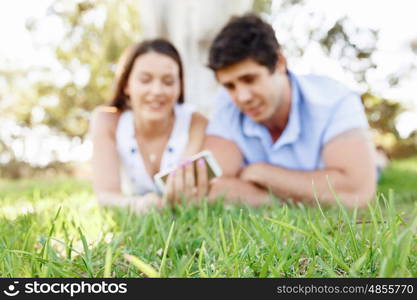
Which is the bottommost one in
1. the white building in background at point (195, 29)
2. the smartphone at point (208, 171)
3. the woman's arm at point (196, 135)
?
the smartphone at point (208, 171)

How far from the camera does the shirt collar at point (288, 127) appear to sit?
10.0 ft

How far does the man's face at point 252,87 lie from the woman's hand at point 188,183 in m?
0.59

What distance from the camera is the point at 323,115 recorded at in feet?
9.82

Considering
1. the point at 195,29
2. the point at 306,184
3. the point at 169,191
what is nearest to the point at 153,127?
the point at 169,191

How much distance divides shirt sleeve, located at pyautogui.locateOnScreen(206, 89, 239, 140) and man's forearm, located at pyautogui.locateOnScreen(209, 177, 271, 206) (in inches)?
20.2

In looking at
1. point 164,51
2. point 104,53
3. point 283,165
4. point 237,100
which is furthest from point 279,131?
point 104,53

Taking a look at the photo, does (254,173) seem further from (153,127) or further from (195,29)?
(195,29)

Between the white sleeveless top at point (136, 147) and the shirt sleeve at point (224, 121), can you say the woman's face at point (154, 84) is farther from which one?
the shirt sleeve at point (224, 121)

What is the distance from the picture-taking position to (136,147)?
10.8 ft

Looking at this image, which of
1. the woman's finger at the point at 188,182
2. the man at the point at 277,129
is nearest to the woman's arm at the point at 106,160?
the woman's finger at the point at 188,182

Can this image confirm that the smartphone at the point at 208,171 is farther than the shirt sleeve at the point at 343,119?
No

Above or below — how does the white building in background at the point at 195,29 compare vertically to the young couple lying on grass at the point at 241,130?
above

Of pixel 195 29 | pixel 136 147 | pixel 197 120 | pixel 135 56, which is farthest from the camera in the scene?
pixel 195 29

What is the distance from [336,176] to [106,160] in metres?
1.53
